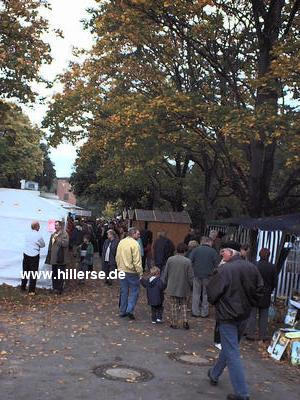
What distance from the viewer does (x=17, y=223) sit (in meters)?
14.2

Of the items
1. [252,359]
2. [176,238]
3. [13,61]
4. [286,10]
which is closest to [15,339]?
[252,359]

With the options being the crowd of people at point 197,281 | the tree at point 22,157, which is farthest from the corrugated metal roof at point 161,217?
the tree at point 22,157

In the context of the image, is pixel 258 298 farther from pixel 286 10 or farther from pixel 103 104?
pixel 103 104

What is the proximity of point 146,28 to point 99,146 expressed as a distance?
26.1ft

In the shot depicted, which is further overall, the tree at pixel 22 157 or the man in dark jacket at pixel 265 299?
the tree at pixel 22 157

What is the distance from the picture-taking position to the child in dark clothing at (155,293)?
10.4 metres

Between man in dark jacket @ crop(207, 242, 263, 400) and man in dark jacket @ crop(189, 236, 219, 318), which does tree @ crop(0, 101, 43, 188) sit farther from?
man in dark jacket @ crop(207, 242, 263, 400)

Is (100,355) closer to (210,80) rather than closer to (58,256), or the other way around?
(58,256)

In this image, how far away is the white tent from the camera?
45.3ft

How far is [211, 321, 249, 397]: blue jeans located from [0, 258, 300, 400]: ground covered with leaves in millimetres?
374

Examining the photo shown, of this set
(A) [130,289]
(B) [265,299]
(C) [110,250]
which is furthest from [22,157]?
(B) [265,299]

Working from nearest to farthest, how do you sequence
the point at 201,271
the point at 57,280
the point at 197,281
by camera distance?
the point at 201,271 < the point at 197,281 < the point at 57,280

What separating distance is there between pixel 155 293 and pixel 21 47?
29.9ft

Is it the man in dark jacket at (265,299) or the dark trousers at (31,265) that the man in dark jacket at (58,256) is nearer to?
the dark trousers at (31,265)
